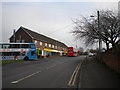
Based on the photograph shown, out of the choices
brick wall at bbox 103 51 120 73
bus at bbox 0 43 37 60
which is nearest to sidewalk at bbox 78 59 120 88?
brick wall at bbox 103 51 120 73

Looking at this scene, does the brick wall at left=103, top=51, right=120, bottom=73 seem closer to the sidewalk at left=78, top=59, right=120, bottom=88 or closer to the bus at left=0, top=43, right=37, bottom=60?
the sidewalk at left=78, top=59, right=120, bottom=88

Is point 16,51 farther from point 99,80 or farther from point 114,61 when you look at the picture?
point 99,80

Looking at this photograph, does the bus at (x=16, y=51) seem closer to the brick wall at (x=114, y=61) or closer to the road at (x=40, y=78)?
the road at (x=40, y=78)

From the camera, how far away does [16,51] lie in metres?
26.3

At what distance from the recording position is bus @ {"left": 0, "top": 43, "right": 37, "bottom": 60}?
26.3 metres

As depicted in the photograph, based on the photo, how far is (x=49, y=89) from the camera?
5684 mm

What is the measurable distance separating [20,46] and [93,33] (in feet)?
49.4

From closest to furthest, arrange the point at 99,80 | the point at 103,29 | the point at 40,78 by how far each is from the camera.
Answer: the point at 99,80 → the point at 40,78 → the point at 103,29

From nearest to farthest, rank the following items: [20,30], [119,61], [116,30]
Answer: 1. [119,61]
2. [116,30]
3. [20,30]

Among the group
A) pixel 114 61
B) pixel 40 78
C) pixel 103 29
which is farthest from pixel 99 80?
pixel 103 29

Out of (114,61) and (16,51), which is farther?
(16,51)

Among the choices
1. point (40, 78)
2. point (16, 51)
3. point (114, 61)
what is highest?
point (16, 51)

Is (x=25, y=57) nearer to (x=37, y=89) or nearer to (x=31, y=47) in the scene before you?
(x=31, y=47)

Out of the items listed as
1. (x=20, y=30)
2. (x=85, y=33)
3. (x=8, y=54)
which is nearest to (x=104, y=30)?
(x=85, y=33)
